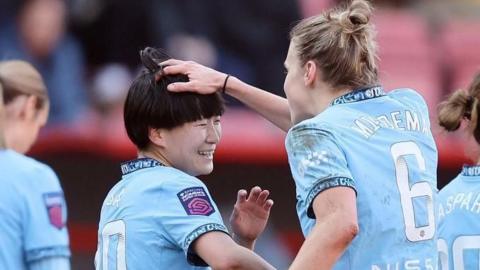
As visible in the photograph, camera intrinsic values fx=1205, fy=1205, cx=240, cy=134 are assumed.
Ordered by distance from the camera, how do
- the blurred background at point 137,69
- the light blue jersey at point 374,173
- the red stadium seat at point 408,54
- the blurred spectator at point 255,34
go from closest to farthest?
the light blue jersey at point 374,173, the blurred background at point 137,69, the blurred spectator at point 255,34, the red stadium seat at point 408,54

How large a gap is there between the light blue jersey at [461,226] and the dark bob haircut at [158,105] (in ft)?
3.33

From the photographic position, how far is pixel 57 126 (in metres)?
9.36

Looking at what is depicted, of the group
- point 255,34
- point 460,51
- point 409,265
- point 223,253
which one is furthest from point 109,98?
point 409,265

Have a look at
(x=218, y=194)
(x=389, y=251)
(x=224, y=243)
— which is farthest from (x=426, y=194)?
(x=218, y=194)

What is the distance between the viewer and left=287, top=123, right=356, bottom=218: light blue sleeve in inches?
141

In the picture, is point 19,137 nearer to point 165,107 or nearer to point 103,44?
point 165,107

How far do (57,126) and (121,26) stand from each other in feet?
3.76

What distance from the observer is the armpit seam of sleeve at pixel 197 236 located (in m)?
3.79

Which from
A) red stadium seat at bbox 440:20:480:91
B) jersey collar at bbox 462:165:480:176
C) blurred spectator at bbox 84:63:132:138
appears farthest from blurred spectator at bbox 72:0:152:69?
jersey collar at bbox 462:165:480:176

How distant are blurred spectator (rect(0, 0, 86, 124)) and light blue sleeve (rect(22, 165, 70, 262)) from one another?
15.0 ft

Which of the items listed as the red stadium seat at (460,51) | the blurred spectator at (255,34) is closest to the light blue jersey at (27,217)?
the blurred spectator at (255,34)

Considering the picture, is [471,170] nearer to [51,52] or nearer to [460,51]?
[51,52]

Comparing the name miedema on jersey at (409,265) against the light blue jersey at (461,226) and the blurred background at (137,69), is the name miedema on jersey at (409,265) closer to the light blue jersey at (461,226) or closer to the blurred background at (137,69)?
the light blue jersey at (461,226)

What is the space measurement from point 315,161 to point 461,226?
41.2 inches
